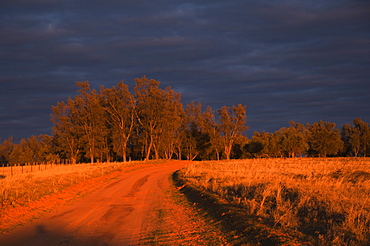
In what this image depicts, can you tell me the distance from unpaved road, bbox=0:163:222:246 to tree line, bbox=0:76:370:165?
51.5 m

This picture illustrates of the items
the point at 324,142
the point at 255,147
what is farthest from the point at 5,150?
the point at 324,142

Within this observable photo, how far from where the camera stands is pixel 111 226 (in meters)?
11.2

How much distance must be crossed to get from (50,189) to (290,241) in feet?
54.9

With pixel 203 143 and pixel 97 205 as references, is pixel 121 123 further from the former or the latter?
pixel 97 205

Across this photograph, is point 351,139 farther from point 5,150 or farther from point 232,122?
point 5,150

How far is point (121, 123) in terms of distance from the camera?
7206 cm

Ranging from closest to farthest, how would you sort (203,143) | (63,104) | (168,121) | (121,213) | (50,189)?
(121,213), (50,189), (168,121), (63,104), (203,143)

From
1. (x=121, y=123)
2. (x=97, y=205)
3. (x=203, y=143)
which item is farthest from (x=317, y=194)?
(x=203, y=143)

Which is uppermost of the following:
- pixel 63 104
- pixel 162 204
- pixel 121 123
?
pixel 63 104

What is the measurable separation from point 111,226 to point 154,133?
58.8 meters

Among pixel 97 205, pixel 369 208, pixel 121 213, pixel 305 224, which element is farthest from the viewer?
pixel 97 205

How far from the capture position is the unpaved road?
30.8 feet

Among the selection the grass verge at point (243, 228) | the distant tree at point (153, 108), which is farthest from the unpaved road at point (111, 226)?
the distant tree at point (153, 108)

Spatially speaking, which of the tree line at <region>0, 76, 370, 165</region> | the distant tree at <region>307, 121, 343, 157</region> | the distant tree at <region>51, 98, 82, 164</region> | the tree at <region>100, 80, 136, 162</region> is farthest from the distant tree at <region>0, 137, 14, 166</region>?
the distant tree at <region>307, 121, 343, 157</region>
